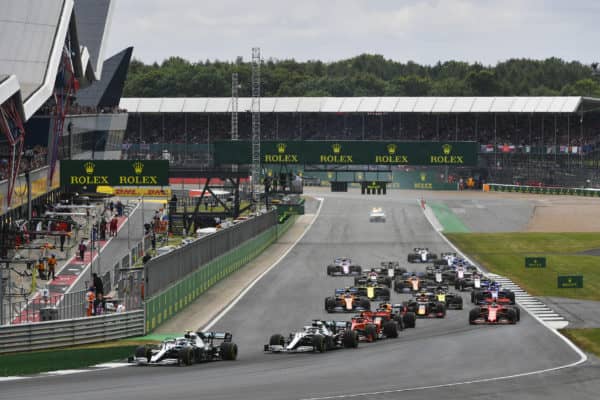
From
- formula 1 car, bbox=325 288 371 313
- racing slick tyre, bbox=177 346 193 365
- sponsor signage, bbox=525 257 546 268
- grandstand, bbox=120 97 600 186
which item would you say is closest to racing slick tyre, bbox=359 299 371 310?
formula 1 car, bbox=325 288 371 313

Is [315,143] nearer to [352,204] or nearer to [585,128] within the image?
[352,204]

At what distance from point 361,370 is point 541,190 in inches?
4475

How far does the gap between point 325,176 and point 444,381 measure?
124294 mm

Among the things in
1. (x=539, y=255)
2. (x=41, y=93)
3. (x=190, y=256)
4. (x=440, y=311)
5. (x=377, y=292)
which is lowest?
(x=440, y=311)

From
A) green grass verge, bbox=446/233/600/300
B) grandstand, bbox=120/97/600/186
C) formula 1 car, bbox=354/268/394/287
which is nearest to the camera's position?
formula 1 car, bbox=354/268/394/287

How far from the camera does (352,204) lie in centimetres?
12550

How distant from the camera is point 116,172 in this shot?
71.8m

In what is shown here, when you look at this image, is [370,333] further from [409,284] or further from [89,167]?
[89,167]

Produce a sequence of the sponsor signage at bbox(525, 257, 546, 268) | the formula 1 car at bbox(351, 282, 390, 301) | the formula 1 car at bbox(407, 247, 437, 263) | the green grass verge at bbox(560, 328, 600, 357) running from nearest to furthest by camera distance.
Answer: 1. the green grass verge at bbox(560, 328, 600, 357)
2. the formula 1 car at bbox(351, 282, 390, 301)
3. the sponsor signage at bbox(525, 257, 546, 268)
4. the formula 1 car at bbox(407, 247, 437, 263)

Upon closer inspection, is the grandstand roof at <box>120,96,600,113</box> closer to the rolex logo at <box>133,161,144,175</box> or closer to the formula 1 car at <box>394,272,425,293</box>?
the rolex logo at <box>133,161,144,175</box>

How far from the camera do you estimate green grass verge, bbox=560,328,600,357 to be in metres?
37.4

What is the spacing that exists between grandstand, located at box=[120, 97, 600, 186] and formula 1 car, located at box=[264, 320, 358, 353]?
364ft

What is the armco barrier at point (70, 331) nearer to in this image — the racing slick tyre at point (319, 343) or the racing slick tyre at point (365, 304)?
the racing slick tyre at point (319, 343)

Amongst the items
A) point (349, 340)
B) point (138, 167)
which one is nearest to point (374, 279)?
point (349, 340)
